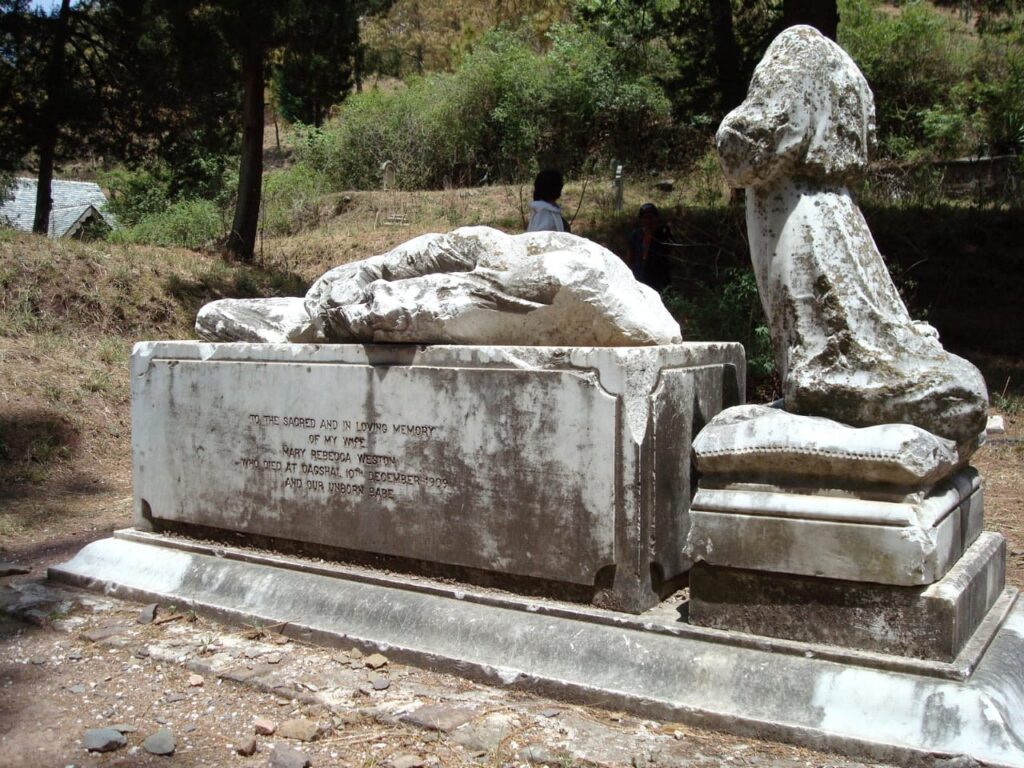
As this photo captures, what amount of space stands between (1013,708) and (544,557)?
1533mm

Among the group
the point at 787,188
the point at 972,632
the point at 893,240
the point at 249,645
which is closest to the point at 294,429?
the point at 249,645

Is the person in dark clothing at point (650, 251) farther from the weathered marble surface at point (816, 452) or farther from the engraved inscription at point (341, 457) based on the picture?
the weathered marble surface at point (816, 452)

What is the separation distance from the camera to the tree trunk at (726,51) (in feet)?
40.4

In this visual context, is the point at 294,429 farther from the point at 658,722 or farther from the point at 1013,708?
the point at 1013,708

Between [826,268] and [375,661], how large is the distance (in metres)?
2.09

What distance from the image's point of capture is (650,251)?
8812 millimetres

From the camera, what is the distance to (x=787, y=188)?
330 centimetres

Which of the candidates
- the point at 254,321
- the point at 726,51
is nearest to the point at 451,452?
the point at 254,321

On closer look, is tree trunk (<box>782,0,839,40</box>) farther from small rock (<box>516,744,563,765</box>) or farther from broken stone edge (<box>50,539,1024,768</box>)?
small rock (<box>516,744,563,765</box>)

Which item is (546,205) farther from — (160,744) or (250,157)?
(250,157)

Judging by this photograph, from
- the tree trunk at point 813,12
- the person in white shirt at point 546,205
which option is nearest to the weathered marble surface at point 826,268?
the person in white shirt at point 546,205

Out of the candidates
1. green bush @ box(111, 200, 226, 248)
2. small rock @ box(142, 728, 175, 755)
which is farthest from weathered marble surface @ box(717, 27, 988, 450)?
green bush @ box(111, 200, 226, 248)

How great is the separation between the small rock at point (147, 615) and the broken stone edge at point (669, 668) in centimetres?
10

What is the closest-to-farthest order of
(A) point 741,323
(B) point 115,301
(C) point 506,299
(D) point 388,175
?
(C) point 506,299, (A) point 741,323, (B) point 115,301, (D) point 388,175
